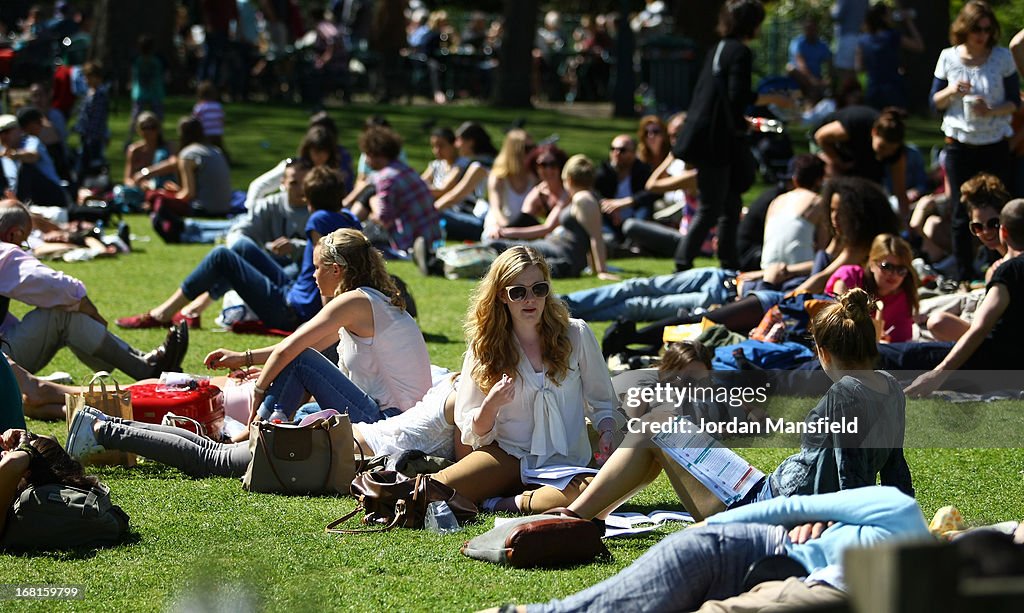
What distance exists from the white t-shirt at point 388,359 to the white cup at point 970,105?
5.59 metres

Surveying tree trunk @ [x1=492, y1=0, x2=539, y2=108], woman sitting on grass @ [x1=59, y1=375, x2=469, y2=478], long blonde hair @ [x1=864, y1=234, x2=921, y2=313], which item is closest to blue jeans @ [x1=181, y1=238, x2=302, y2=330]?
woman sitting on grass @ [x1=59, y1=375, x2=469, y2=478]

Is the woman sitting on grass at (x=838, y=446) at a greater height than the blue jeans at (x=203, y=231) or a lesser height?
greater

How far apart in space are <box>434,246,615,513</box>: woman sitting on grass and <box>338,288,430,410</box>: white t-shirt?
0.91m

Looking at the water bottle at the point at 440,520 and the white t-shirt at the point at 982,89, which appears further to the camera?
the white t-shirt at the point at 982,89

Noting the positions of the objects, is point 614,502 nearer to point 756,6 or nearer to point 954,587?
point 954,587

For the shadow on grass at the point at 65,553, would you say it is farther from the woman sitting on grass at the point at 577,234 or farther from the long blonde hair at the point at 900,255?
the woman sitting on grass at the point at 577,234

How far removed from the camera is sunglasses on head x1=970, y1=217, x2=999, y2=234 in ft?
27.3

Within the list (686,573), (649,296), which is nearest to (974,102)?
(649,296)

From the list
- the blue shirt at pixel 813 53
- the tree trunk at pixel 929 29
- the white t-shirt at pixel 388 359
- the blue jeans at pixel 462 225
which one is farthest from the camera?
the blue shirt at pixel 813 53

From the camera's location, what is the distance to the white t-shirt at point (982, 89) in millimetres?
10555

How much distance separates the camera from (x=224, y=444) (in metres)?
6.50

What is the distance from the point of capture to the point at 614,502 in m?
5.32

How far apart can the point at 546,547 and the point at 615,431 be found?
3.25 ft

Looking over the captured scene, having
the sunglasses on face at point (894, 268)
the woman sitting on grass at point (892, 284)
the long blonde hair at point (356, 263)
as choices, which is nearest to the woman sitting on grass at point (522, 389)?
the long blonde hair at point (356, 263)
